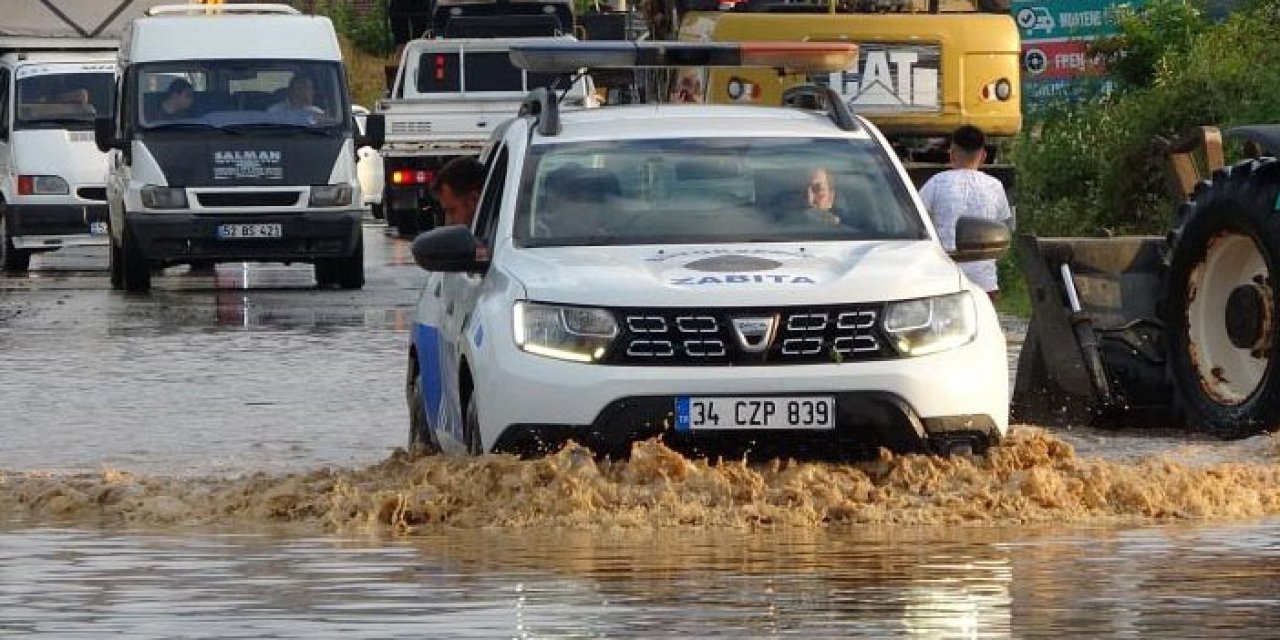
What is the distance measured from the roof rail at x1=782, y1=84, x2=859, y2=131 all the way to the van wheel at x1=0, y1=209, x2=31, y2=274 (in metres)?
20.7

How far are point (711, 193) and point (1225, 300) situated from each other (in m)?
3.63

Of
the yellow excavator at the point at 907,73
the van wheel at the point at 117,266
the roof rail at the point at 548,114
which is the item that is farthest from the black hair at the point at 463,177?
the van wheel at the point at 117,266

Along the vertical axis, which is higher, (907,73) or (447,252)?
(447,252)

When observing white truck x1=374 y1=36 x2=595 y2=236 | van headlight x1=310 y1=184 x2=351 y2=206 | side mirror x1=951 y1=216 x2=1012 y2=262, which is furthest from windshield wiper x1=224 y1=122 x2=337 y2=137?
side mirror x1=951 y1=216 x2=1012 y2=262

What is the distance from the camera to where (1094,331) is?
1627 centimetres

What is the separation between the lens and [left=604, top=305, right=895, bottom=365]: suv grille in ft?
38.2

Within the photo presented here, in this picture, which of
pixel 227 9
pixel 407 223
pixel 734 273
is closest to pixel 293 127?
pixel 227 9

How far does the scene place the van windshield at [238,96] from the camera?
30.1m

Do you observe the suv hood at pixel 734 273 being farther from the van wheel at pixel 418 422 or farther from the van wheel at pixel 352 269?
the van wheel at pixel 352 269

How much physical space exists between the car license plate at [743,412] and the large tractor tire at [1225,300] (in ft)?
13.1

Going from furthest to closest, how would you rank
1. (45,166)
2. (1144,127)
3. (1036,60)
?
1. (1036,60)
2. (45,166)
3. (1144,127)

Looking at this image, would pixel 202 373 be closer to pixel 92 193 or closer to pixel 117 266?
pixel 117 266

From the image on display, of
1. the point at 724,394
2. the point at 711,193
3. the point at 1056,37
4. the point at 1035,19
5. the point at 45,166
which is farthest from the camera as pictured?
the point at 1035,19

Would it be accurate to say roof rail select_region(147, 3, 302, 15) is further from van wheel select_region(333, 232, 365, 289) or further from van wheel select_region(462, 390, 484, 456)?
van wheel select_region(462, 390, 484, 456)
